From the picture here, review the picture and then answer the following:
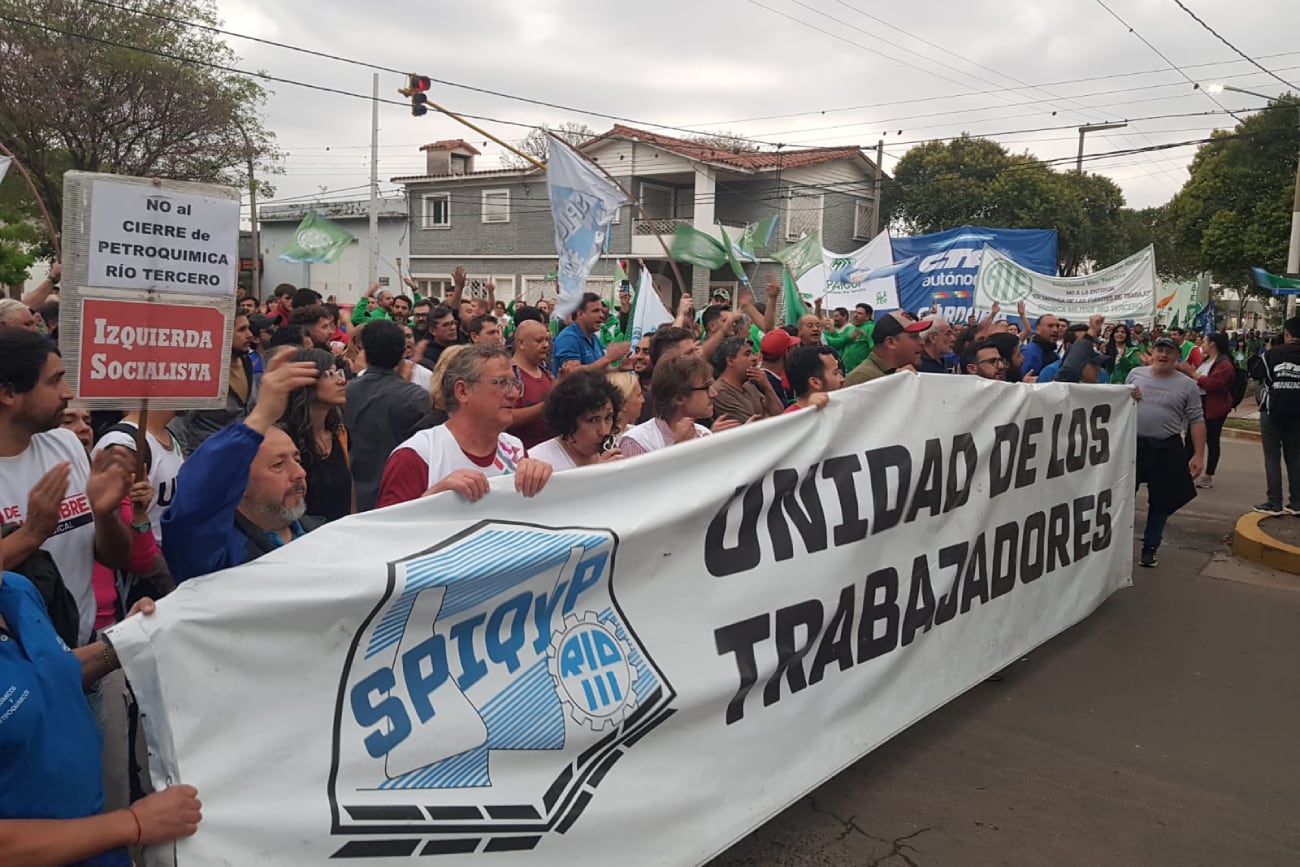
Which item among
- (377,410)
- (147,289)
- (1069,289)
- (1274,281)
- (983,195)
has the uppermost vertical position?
(983,195)

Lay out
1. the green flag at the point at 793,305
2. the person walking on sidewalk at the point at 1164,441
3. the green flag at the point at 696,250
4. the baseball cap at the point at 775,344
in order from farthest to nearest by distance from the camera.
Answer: the green flag at the point at 696,250 → the green flag at the point at 793,305 → the person walking on sidewalk at the point at 1164,441 → the baseball cap at the point at 775,344

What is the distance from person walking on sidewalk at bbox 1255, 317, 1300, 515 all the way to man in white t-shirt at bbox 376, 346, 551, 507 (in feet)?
24.4

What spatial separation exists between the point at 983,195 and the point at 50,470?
39.3 meters

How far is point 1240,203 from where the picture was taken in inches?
1233

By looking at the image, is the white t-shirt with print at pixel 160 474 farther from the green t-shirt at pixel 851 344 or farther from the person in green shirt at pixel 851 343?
the green t-shirt at pixel 851 344

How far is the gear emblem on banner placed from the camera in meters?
2.51

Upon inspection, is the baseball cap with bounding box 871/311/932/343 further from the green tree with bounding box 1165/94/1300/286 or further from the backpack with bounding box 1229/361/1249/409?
the green tree with bounding box 1165/94/1300/286

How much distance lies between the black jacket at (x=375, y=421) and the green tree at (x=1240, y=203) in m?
28.3

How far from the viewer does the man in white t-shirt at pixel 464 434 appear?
10.3ft

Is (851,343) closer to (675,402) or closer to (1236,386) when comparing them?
(1236,386)

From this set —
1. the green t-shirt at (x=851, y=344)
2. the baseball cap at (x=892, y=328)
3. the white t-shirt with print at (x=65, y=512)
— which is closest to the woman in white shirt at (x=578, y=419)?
the white t-shirt with print at (x=65, y=512)

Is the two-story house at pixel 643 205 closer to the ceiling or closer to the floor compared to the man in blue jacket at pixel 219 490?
closer to the ceiling

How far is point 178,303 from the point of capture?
2.24m

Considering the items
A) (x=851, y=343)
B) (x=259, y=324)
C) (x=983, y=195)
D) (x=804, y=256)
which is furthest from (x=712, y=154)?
(x=259, y=324)
